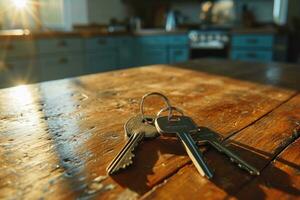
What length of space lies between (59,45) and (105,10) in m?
1.18

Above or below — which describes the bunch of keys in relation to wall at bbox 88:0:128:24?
below

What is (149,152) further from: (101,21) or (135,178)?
(101,21)

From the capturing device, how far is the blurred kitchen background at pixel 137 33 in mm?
2799

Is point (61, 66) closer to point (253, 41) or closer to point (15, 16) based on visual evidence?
point (15, 16)

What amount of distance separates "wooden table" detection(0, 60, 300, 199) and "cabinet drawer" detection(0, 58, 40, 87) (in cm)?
177

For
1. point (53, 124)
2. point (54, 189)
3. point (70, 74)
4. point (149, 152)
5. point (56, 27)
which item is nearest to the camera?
→ point (54, 189)

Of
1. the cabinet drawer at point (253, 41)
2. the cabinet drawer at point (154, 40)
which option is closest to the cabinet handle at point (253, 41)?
the cabinet drawer at point (253, 41)

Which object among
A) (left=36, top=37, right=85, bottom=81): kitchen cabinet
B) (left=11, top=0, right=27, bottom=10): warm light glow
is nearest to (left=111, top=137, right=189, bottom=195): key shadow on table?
(left=36, top=37, right=85, bottom=81): kitchen cabinet

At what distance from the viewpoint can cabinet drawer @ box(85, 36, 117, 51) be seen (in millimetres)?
3150

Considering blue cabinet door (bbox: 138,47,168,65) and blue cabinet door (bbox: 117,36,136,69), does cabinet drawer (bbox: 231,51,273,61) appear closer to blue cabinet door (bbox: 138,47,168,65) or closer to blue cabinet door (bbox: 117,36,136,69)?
blue cabinet door (bbox: 138,47,168,65)

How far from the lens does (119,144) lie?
18.7 inches

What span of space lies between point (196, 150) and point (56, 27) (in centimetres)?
356

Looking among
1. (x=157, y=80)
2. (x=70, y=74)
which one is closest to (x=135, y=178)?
(x=157, y=80)

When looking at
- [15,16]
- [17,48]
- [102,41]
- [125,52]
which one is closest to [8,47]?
[17,48]
